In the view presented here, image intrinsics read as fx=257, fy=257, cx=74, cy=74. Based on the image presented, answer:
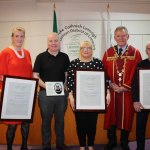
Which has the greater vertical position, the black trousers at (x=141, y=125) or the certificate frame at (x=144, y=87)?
the certificate frame at (x=144, y=87)

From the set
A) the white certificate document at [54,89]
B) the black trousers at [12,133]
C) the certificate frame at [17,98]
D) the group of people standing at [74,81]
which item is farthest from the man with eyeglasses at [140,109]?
the black trousers at [12,133]

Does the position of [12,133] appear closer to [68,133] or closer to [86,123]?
[86,123]

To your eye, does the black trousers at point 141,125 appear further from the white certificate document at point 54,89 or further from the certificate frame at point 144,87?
the white certificate document at point 54,89

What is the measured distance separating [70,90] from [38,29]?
3334 mm

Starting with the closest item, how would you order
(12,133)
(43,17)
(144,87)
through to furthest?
1. (144,87)
2. (12,133)
3. (43,17)

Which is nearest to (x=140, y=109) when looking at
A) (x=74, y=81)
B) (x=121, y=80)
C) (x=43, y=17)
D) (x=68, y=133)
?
(x=121, y=80)

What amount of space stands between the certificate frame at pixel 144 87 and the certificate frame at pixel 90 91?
447mm

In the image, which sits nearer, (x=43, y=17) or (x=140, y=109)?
(x=140, y=109)

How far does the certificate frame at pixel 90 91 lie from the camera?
3135mm

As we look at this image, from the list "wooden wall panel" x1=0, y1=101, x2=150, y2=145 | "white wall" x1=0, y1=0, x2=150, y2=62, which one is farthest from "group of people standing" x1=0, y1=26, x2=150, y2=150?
"white wall" x1=0, y1=0, x2=150, y2=62

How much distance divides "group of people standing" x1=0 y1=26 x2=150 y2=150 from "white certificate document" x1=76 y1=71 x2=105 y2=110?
7 cm

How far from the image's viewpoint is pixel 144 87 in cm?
312

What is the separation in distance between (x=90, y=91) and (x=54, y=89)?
1.58ft

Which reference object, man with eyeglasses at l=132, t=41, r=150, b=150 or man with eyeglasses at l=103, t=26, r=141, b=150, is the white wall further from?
man with eyeglasses at l=132, t=41, r=150, b=150
